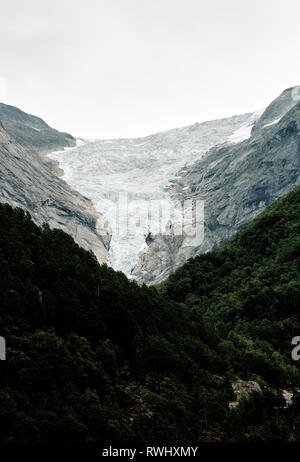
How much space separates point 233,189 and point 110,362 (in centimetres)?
11445

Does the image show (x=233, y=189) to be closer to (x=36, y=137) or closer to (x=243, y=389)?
(x=36, y=137)

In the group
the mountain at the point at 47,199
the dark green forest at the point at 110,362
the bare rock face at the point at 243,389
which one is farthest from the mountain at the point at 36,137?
the bare rock face at the point at 243,389

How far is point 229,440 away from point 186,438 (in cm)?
190

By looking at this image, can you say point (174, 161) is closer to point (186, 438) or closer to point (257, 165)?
point (257, 165)

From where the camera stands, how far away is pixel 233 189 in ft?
Result: 436

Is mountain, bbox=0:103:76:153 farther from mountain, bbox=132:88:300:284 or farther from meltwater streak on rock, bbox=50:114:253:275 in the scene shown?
mountain, bbox=132:88:300:284

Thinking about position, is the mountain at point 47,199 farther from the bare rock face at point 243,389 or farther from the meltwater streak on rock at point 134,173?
the bare rock face at point 243,389

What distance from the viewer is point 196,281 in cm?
5356

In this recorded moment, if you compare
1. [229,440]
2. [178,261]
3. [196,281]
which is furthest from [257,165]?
[229,440]

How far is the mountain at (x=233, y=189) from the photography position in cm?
11800

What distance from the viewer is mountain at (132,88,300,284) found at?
118000 mm

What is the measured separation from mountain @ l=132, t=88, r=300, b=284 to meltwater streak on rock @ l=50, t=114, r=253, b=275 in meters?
5.20

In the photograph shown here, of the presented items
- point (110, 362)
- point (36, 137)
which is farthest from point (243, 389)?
point (36, 137)

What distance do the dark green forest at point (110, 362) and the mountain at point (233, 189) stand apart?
264 ft
